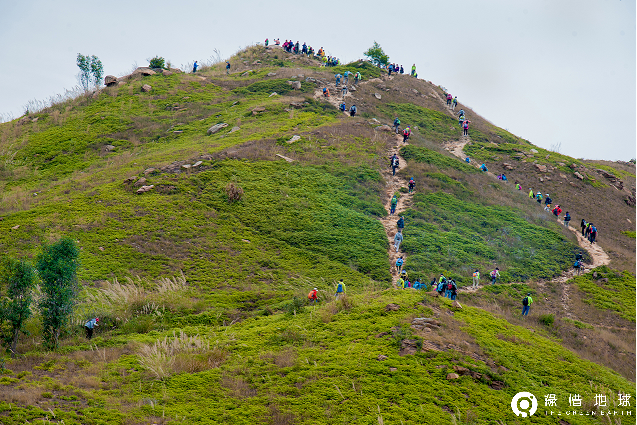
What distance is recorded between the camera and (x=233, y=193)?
989 inches

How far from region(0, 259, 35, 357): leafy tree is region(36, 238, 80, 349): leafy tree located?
44 centimetres

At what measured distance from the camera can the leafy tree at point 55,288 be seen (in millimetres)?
11445

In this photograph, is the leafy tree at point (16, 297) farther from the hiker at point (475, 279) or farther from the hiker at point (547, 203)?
the hiker at point (547, 203)

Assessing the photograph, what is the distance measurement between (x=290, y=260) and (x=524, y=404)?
13649mm

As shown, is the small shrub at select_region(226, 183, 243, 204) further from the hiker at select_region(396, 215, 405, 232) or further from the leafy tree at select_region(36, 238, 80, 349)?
the leafy tree at select_region(36, 238, 80, 349)

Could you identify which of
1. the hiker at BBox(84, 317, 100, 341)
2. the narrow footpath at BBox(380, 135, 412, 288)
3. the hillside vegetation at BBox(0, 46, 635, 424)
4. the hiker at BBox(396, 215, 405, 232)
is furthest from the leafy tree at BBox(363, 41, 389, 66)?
the hiker at BBox(84, 317, 100, 341)

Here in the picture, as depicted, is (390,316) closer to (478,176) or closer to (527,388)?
(527,388)

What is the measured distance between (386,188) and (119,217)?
740 inches

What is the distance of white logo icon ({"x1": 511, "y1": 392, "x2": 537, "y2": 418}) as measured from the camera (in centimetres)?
908

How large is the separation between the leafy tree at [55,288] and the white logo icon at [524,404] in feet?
38.4

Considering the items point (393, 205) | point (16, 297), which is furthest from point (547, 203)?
point (16, 297)

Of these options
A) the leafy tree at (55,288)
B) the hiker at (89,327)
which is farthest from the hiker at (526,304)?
the leafy tree at (55,288)

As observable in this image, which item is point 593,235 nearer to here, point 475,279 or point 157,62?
point 475,279

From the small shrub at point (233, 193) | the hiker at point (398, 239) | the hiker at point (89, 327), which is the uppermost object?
the small shrub at point (233, 193)
